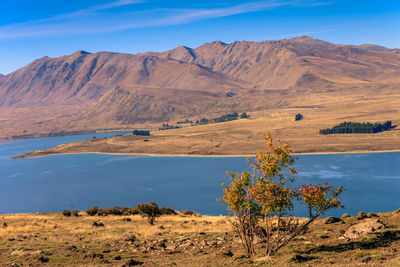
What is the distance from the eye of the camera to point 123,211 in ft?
199

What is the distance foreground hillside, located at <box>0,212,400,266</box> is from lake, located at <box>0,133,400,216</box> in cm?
5868

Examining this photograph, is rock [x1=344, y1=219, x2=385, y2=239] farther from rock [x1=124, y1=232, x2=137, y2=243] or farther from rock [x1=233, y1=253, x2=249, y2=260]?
rock [x1=124, y1=232, x2=137, y2=243]

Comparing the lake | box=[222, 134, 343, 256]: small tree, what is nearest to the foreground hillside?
box=[222, 134, 343, 256]: small tree

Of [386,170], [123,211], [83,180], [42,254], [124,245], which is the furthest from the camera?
[83,180]

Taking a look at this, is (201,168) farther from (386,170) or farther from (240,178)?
(240,178)

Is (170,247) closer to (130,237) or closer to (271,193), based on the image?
(130,237)

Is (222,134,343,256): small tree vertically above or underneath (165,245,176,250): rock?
above

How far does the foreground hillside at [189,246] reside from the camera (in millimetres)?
25422

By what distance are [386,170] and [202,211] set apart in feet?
282

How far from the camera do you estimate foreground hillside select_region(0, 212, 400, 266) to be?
25422 millimetres

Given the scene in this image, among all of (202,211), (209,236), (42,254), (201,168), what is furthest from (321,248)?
(201,168)

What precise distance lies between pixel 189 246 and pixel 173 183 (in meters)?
114

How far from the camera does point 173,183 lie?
481ft

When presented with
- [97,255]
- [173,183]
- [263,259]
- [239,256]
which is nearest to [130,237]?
[97,255]
